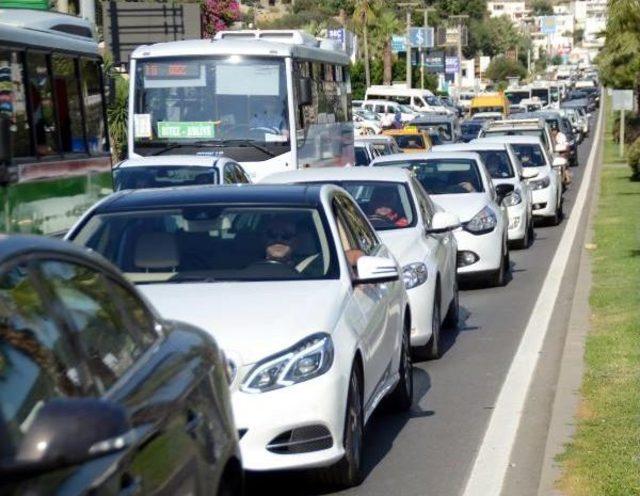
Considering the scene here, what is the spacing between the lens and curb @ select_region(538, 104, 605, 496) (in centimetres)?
845

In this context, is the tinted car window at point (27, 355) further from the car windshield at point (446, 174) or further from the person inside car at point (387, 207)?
the car windshield at point (446, 174)

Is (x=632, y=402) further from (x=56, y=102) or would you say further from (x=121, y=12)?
(x=121, y=12)

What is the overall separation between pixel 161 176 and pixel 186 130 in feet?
14.7

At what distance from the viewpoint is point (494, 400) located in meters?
10.8

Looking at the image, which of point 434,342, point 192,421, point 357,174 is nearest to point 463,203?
point 357,174

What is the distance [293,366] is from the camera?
7.44m

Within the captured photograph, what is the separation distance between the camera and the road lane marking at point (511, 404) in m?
8.37

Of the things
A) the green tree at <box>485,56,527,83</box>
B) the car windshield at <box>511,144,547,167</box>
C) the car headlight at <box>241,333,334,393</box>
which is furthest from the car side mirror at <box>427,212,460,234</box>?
the green tree at <box>485,56,527,83</box>

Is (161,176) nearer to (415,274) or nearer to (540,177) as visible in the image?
(415,274)

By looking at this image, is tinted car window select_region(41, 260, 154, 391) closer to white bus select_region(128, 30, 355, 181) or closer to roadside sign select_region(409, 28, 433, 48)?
white bus select_region(128, 30, 355, 181)

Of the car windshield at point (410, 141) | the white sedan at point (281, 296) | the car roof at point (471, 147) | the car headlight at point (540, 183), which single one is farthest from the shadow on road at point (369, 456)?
the car windshield at point (410, 141)

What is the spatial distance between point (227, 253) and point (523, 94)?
87.0 m

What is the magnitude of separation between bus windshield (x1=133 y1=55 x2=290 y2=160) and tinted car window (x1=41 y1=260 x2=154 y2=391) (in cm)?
1674

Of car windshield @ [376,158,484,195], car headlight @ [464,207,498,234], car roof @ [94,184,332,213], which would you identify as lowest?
car headlight @ [464,207,498,234]
